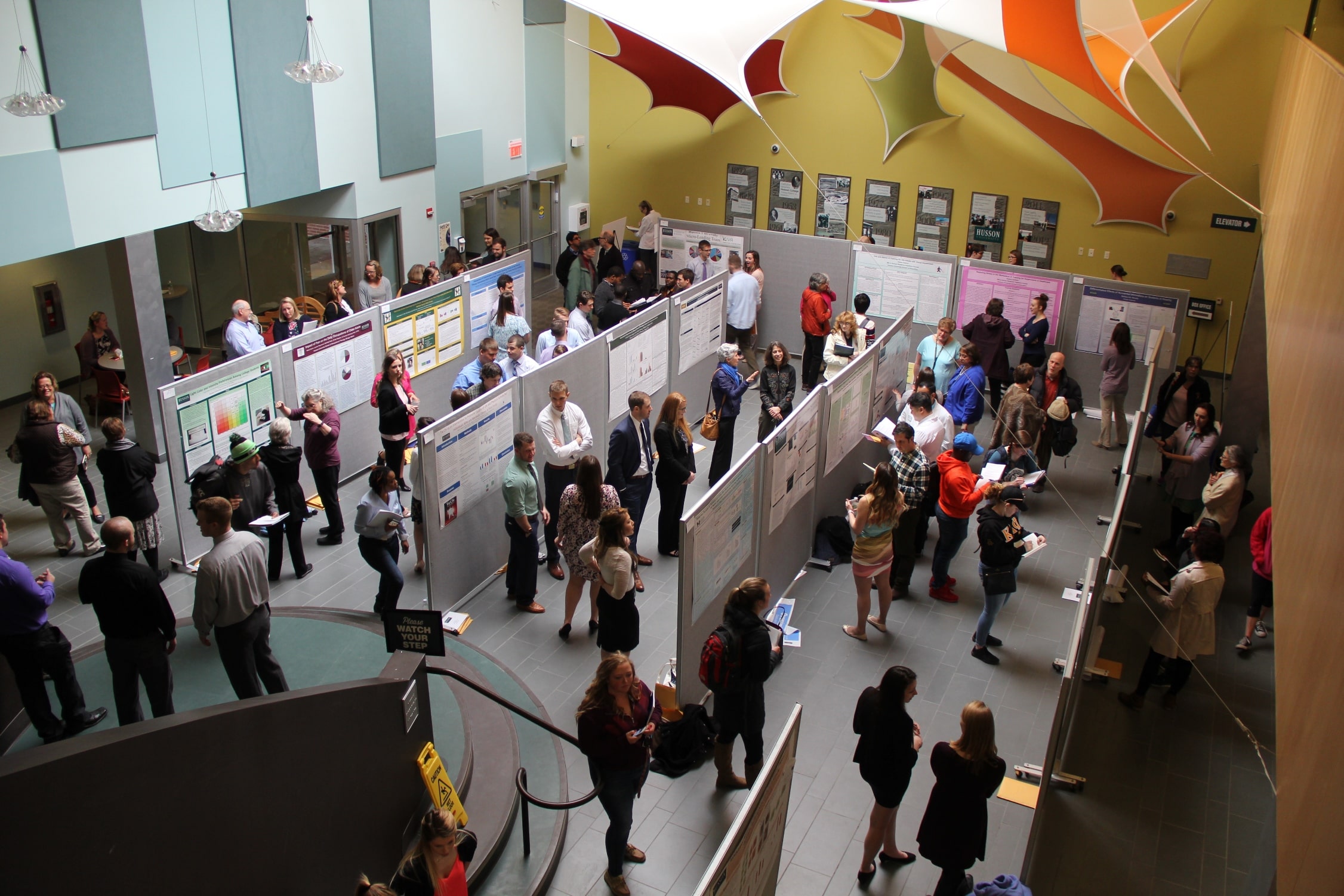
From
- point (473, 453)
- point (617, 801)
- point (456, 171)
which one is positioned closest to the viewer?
point (617, 801)

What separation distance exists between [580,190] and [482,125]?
2.91 m

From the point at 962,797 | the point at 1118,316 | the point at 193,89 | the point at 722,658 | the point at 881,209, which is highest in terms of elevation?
the point at 193,89

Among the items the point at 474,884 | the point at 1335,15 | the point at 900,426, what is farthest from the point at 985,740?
the point at 1335,15

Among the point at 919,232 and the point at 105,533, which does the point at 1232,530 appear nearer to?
the point at 919,232

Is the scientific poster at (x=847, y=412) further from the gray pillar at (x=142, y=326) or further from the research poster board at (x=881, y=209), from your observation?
the gray pillar at (x=142, y=326)

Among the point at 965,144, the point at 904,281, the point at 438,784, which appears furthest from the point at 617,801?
the point at 965,144

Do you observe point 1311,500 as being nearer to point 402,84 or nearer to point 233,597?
point 233,597

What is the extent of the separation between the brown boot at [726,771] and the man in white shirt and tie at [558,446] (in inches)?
104

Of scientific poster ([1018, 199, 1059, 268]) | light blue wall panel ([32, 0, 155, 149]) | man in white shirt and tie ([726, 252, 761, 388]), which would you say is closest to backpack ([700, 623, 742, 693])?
light blue wall panel ([32, 0, 155, 149])

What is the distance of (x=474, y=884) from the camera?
5.50 m

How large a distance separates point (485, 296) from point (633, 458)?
455cm

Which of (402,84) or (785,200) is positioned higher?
(402,84)

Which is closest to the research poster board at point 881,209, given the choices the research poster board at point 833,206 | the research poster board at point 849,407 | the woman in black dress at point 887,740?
the research poster board at point 833,206

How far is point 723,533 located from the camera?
6.86m
